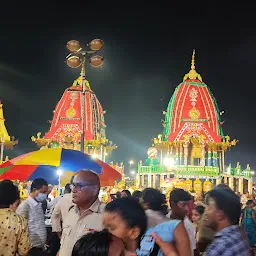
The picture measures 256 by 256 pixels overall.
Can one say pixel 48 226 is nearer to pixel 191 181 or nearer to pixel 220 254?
pixel 220 254

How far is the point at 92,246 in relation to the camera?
1965 mm

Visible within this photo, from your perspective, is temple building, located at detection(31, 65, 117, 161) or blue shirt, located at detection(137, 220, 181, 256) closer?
blue shirt, located at detection(137, 220, 181, 256)

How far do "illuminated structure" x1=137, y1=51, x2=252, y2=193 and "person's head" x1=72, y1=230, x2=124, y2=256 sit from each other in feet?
107

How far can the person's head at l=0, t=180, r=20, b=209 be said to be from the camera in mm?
4109

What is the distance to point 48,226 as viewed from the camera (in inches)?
311

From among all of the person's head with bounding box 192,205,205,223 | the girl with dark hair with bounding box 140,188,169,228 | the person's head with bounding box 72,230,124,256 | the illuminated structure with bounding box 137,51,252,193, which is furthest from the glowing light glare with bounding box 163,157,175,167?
the person's head with bounding box 72,230,124,256

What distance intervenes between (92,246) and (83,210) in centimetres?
201

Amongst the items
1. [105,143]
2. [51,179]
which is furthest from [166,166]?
[51,179]

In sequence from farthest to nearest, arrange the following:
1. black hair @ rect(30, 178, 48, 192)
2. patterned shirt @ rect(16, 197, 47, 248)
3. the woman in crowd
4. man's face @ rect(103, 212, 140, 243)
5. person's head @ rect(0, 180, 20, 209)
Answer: the woman in crowd
black hair @ rect(30, 178, 48, 192)
patterned shirt @ rect(16, 197, 47, 248)
person's head @ rect(0, 180, 20, 209)
man's face @ rect(103, 212, 140, 243)

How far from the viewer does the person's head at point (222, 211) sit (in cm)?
320

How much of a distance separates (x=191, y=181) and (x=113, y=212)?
101ft

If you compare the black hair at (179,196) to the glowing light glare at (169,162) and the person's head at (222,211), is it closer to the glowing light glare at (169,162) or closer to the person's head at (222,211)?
the person's head at (222,211)

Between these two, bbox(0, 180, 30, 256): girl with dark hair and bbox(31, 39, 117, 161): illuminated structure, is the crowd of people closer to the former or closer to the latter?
bbox(0, 180, 30, 256): girl with dark hair

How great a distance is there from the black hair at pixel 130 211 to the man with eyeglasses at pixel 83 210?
1174 millimetres
